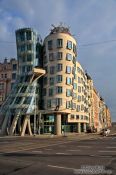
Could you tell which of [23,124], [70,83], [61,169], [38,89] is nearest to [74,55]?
[70,83]

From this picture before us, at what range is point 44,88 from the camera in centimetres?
8162

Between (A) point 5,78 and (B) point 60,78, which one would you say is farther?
(A) point 5,78

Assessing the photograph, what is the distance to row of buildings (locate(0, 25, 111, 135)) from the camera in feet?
246

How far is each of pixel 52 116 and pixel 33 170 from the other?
6626cm

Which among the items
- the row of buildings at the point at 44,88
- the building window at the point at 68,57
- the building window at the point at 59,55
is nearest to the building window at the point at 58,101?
the row of buildings at the point at 44,88

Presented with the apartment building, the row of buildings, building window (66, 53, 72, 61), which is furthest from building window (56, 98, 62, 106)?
the apartment building

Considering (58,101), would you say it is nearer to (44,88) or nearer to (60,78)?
(60,78)

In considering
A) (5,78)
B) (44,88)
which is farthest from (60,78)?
(5,78)

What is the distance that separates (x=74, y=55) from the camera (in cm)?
8406

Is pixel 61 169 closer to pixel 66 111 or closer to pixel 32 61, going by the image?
pixel 66 111

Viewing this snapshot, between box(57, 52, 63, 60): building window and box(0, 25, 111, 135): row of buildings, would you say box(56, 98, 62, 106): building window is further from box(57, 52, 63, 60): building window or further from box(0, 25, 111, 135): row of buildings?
box(57, 52, 63, 60): building window

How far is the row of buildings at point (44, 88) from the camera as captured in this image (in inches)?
2950

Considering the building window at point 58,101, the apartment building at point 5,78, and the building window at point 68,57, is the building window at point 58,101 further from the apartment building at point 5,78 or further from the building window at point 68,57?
the apartment building at point 5,78

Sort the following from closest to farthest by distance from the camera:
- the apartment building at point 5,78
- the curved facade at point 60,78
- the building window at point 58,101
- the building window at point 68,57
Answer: the building window at point 58,101, the curved facade at point 60,78, the building window at point 68,57, the apartment building at point 5,78
